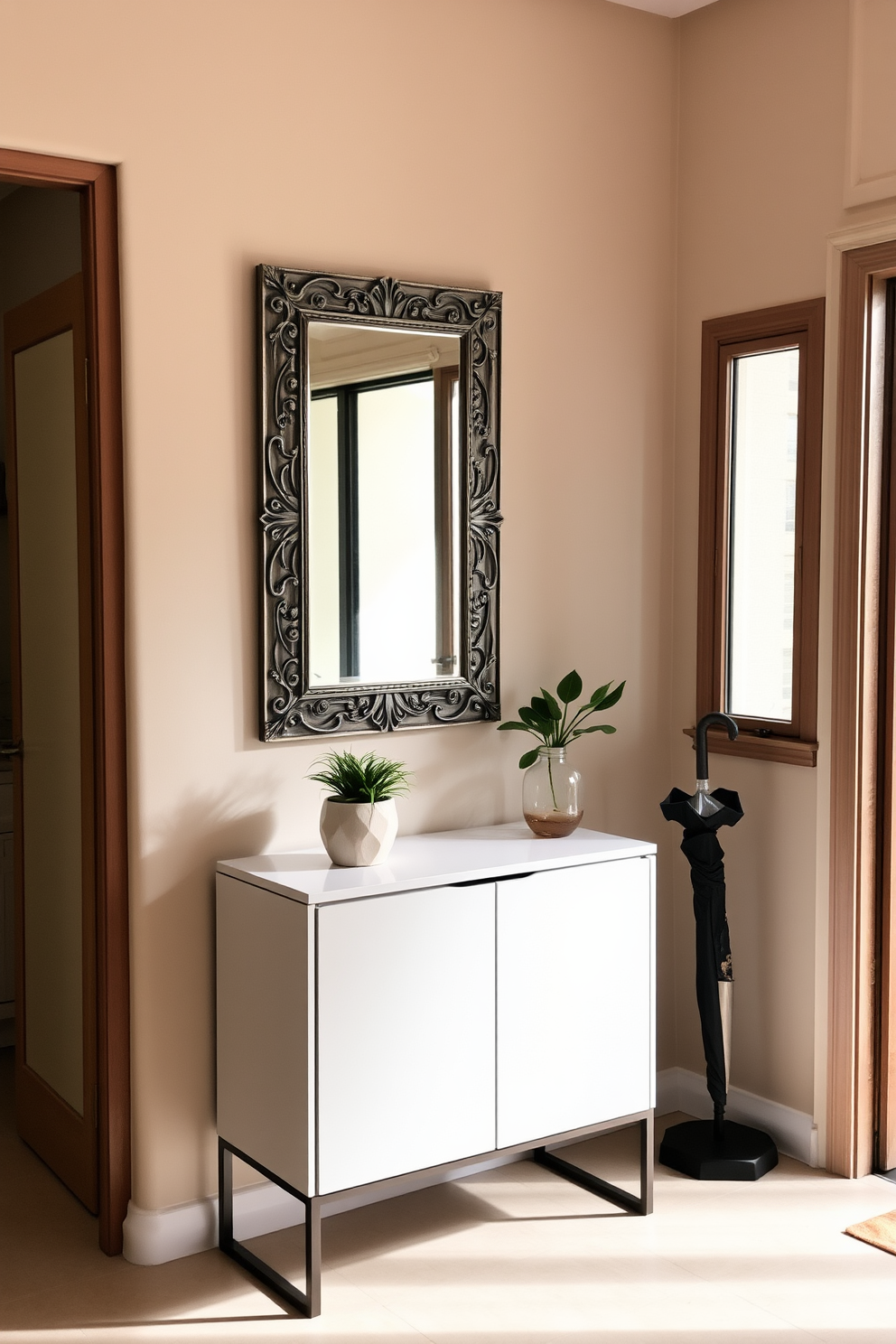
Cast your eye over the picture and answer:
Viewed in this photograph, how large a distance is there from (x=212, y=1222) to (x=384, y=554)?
1.53 metres

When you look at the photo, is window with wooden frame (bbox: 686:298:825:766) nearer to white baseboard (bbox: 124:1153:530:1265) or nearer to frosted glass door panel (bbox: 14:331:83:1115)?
white baseboard (bbox: 124:1153:530:1265)

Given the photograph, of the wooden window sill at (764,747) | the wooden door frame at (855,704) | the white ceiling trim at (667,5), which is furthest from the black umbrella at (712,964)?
the white ceiling trim at (667,5)

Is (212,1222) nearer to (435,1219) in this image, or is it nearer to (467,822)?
(435,1219)

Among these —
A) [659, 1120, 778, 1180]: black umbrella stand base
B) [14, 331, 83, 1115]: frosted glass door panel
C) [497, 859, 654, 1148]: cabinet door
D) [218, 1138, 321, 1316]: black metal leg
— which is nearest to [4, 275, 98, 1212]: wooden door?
[14, 331, 83, 1115]: frosted glass door panel

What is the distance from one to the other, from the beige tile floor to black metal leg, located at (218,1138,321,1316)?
0.12 ft

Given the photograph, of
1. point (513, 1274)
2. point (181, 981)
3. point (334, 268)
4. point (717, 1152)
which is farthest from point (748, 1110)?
point (334, 268)

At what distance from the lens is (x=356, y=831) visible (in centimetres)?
280

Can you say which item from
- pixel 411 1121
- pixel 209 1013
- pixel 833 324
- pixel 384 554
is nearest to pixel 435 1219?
pixel 411 1121

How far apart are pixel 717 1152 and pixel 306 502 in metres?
1.87

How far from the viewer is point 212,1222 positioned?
2906 mm

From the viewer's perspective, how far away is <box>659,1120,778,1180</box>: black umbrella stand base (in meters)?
3.22

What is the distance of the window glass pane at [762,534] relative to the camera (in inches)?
132

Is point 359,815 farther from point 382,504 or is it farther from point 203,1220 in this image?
point 203,1220

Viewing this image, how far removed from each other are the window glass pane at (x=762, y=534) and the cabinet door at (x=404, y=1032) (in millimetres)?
1044
